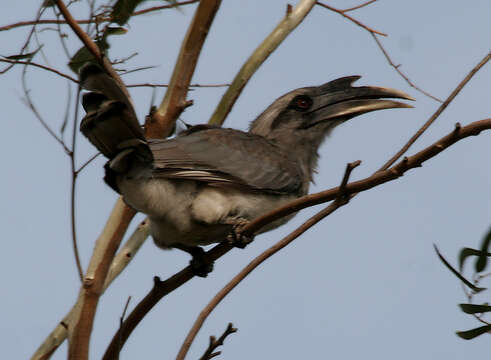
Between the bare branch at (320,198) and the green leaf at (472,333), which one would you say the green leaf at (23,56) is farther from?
the green leaf at (472,333)

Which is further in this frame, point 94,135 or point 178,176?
point 178,176

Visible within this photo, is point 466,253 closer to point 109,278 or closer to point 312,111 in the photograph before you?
point 109,278

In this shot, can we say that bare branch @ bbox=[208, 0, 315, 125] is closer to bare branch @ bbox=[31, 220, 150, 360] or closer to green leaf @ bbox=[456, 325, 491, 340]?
bare branch @ bbox=[31, 220, 150, 360]

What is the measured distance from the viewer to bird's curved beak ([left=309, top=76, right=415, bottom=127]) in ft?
17.9

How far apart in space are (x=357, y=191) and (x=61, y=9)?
1800 millimetres

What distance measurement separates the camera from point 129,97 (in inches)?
154

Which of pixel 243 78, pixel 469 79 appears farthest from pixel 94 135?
pixel 469 79

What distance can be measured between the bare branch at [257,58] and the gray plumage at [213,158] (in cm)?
29

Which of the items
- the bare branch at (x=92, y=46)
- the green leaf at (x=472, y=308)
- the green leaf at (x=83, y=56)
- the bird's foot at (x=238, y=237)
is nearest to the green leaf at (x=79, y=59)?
the green leaf at (x=83, y=56)

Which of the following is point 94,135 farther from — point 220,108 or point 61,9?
point 220,108

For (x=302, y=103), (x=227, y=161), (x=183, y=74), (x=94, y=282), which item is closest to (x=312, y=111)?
(x=302, y=103)

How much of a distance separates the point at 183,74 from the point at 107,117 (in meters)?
0.74

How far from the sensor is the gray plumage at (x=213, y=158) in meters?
3.95

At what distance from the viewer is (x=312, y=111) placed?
5.94m
